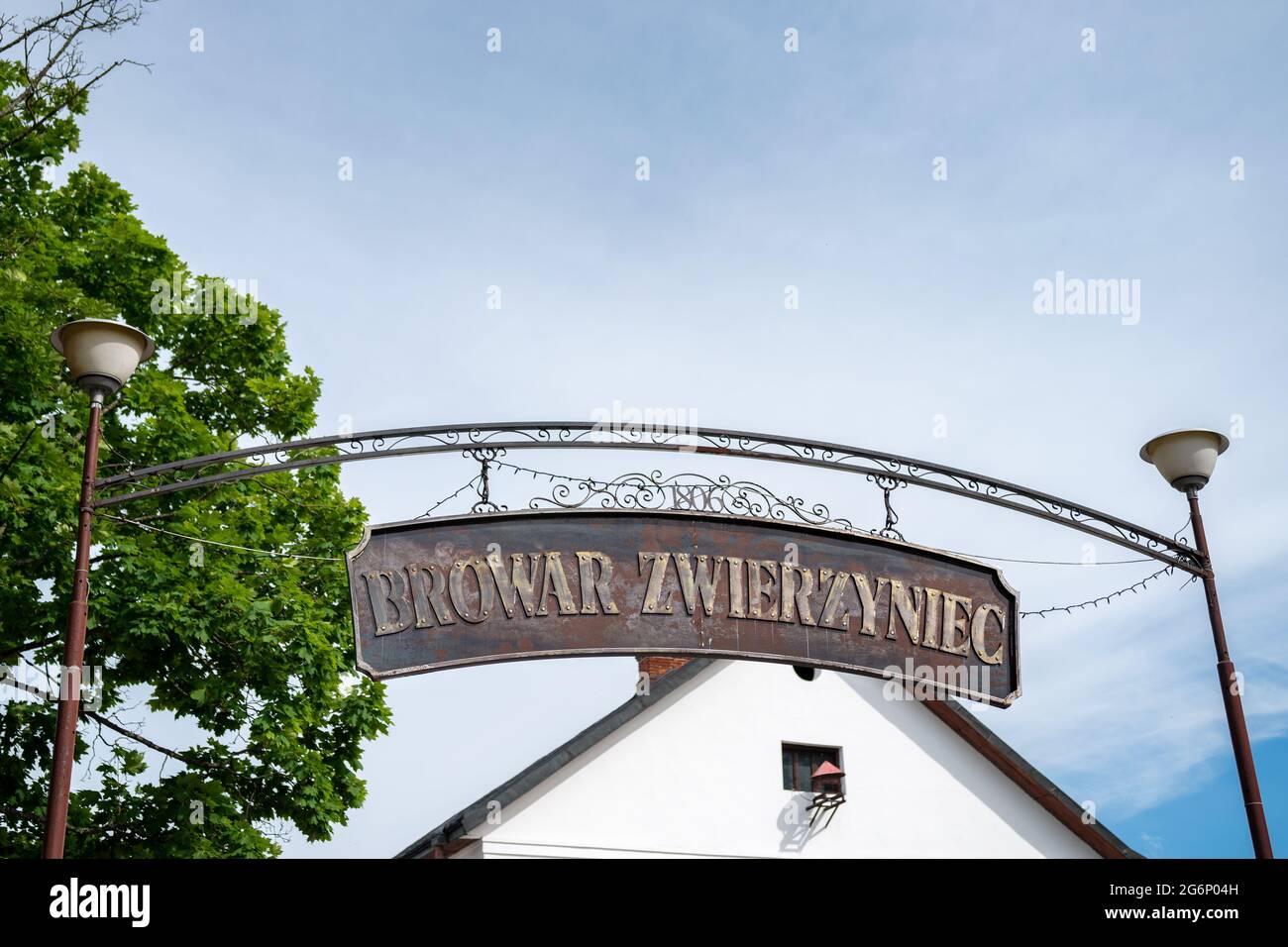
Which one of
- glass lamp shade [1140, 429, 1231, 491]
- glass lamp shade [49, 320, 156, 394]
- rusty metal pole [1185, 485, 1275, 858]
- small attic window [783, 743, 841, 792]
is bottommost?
rusty metal pole [1185, 485, 1275, 858]

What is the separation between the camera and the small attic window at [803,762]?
1905cm

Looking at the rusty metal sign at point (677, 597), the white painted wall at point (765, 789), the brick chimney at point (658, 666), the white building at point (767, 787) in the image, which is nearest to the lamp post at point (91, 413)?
the rusty metal sign at point (677, 597)

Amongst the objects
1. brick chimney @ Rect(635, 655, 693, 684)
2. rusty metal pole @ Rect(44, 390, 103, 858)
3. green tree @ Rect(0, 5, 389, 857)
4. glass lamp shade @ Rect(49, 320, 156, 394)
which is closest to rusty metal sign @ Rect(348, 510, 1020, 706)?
rusty metal pole @ Rect(44, 390, 103, 858)

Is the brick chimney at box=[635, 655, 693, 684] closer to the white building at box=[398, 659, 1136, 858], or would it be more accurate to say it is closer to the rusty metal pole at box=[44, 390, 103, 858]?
the white building at box=[398, 659, 1136, 858]

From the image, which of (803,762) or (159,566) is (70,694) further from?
(803,762)

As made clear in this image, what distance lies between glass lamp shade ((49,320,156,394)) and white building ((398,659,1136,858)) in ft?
29.3

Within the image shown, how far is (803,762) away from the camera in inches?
757

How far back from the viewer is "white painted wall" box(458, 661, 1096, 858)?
17.5 metres

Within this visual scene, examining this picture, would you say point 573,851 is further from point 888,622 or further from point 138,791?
point 888,622

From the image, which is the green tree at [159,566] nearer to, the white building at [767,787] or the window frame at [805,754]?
the white building at [767,787]

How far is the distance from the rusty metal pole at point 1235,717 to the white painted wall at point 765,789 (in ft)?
28.8

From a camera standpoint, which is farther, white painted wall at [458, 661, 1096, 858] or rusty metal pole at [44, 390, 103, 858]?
white painted wall at [458, 661, 1096, 858]

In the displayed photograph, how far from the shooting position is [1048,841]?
2019 centimetres

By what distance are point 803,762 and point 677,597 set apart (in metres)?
10.8
